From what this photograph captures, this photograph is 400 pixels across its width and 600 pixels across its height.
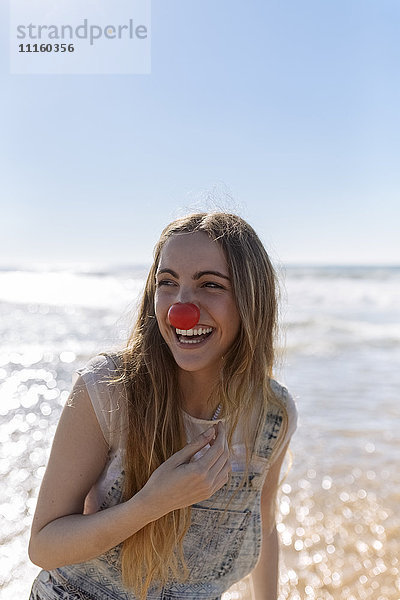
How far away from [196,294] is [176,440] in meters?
0.58

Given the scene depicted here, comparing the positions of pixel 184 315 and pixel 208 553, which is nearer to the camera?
pixel 184 315

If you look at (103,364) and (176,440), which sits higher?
(103,364)

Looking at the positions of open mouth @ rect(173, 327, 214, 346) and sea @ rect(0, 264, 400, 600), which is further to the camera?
sea @ rect(0, 264, 400, 600)

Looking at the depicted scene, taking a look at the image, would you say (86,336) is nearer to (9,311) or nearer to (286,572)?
(9,311)

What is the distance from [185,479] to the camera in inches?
79.2

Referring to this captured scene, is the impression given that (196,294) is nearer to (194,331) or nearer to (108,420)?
(194,331)

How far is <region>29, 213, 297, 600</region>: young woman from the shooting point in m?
2.11

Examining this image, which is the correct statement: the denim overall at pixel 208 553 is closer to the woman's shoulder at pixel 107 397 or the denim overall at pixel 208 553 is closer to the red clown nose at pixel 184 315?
the woman's shoulder at pixel 107 397

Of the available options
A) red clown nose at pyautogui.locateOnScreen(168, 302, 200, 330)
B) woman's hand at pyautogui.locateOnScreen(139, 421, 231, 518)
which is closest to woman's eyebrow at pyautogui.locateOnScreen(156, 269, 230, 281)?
red clown nose at pyautogui.locateOnScreen(168, 302, 200, 330)

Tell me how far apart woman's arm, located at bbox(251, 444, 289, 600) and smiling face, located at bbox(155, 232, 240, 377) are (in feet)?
2.65

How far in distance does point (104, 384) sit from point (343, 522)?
3123 millimetres

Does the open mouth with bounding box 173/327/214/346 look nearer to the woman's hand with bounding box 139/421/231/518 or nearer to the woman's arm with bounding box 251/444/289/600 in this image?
the woman's hand with bounding box 139/421/231/518

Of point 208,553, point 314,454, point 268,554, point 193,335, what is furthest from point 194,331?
point 314,454

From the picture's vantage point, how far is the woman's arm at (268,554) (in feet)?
9.19
